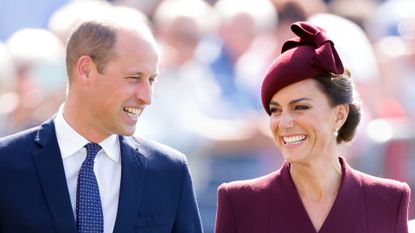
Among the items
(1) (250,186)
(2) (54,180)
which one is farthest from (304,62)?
(2) (54,180)

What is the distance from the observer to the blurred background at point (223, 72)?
284 inches

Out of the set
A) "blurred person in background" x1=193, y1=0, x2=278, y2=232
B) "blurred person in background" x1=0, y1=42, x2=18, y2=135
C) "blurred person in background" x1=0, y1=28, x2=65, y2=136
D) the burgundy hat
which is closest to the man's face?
the burgundy hat

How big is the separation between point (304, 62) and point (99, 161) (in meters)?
0.91

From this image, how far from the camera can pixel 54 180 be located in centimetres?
418

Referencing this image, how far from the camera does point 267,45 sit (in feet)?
26.3

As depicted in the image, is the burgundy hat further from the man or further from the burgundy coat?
the man

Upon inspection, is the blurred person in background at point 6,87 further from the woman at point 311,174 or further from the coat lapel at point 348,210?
the coat lapel at point 348,210

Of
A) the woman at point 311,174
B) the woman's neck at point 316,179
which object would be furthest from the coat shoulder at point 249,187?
the woman's neck at point 316,179

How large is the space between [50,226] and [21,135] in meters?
0.42

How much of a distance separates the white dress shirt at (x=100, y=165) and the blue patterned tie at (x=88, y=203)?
0.03 meters

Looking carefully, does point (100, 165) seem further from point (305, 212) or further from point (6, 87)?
point (6, 87)

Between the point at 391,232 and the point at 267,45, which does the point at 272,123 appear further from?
the point at 267,45

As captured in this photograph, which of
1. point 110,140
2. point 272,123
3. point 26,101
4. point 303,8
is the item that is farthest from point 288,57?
point 303,8

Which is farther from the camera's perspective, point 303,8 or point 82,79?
point 303,8
